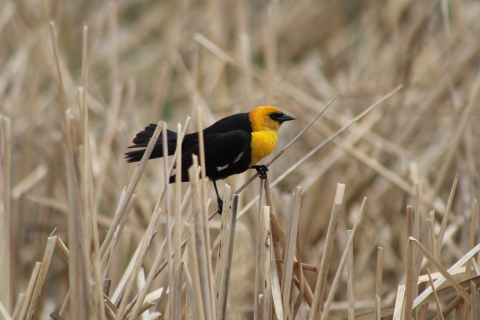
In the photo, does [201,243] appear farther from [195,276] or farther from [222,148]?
[222,148]

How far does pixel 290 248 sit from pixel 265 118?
988 millimetres

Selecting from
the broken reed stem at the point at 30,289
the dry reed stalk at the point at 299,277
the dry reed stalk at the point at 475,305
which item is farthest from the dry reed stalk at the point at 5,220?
the dry reed stalk at the point at 475,305

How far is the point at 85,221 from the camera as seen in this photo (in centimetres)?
127

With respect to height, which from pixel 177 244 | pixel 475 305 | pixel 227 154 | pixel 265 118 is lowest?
pixel 475 305

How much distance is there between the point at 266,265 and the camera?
4.95 ft

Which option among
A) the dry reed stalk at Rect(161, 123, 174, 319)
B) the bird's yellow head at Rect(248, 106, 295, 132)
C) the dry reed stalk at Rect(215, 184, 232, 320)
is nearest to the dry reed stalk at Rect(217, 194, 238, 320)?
the dry reed stalk at Rect(215, 184, 232, 320)

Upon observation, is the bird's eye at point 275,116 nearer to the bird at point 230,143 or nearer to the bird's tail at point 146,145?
the bird at point 230,143

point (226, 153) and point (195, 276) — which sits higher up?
point (226, 153)

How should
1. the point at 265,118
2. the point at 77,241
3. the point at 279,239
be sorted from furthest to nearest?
the point at 265,118, the point at 279,239, the point at 77,241

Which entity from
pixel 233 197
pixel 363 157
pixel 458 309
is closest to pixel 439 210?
pixel 363 157

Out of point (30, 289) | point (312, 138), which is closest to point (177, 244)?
point (30, 289)

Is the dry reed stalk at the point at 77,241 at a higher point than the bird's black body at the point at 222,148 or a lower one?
lower

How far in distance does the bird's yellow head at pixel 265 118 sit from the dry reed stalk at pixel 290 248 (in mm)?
865

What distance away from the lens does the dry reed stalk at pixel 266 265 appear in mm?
1513
